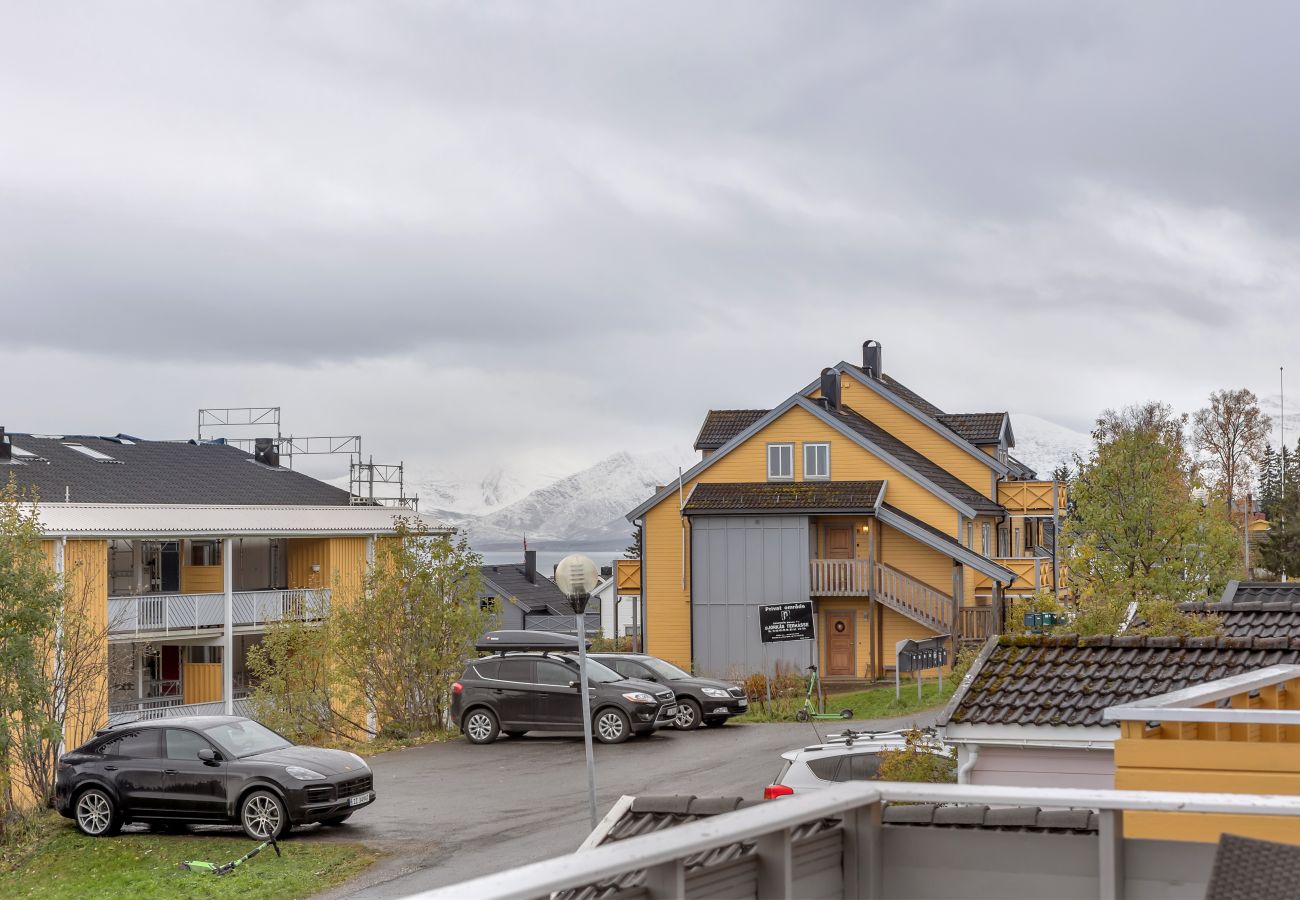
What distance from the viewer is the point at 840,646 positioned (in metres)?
41.1

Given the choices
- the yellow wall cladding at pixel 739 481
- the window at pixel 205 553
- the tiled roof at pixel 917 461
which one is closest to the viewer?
the window at pixel 205 553

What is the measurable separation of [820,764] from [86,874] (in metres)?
8.61

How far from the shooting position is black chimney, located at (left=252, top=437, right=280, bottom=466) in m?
52.8

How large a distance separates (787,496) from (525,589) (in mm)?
58108

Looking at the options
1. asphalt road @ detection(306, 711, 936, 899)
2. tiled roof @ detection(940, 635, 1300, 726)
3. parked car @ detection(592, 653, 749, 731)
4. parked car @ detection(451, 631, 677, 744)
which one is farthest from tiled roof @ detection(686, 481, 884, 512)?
tiled roof @ detection(940, 635, 1300, 726)

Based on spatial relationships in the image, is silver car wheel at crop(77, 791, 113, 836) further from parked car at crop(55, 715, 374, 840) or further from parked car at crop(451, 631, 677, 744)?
parked car at crop(451, 631, 677, 744)

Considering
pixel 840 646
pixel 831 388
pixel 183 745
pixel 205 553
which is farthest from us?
pixel 831 388

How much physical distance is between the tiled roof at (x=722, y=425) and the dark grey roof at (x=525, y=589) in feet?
140

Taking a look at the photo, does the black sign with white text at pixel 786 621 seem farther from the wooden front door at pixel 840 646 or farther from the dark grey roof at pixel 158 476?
the dark grey roof at pixel 158 476

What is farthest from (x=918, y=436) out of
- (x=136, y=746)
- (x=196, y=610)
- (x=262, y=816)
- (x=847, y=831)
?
(x=847, y=831)

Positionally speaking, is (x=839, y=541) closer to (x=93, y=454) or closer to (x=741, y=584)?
(x=741, y=584)

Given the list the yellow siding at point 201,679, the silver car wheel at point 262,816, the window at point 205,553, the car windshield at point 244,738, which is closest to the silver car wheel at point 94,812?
the car windshield at point 244,738

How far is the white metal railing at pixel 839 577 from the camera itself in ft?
131

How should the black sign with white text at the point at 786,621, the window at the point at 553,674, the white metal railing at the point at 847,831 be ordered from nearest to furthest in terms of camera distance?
the white metal railing at the point at 847,831 → the window at the point at 553,674 → the black sign with white text at the point at 786,621
